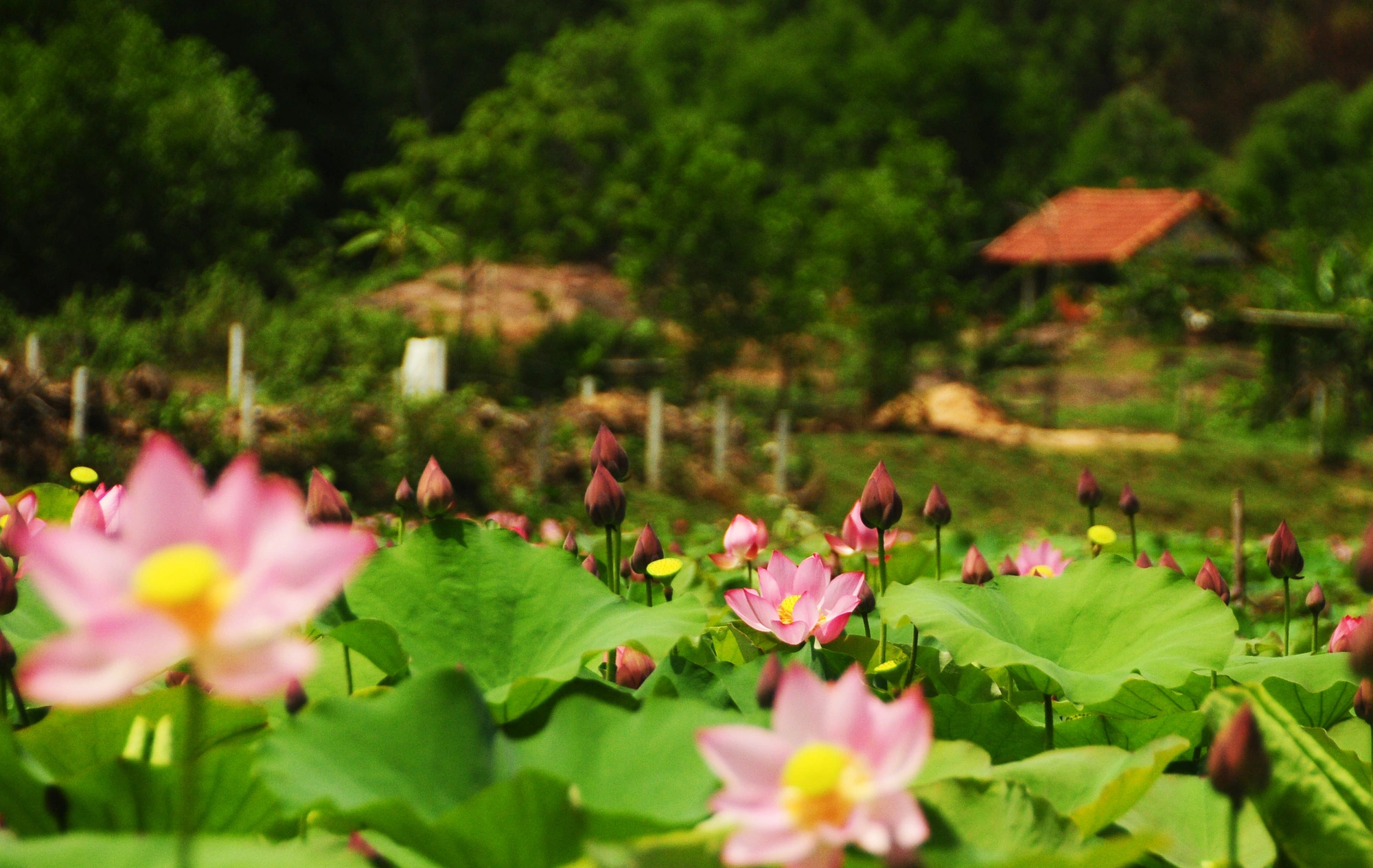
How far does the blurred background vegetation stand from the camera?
12148 millimetres

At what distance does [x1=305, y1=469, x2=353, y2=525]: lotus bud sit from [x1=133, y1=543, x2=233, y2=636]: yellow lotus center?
2.19ft

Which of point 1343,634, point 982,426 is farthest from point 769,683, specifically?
point 982,426

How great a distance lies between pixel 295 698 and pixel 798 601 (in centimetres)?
52

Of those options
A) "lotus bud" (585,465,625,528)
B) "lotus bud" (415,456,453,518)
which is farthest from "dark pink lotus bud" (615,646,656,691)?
"lotus bud" (415,456,453,518)

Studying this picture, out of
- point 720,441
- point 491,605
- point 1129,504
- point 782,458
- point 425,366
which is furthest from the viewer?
point 425,366

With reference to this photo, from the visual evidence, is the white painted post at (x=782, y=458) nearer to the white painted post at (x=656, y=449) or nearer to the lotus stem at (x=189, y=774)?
the white painted post at (x=656, y=449)

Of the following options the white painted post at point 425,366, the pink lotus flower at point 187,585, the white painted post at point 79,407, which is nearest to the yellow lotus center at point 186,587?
the pink lotus flower at point 187,585

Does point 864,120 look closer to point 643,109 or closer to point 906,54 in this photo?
point 906,54

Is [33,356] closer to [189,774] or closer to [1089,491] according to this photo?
[1089,491]

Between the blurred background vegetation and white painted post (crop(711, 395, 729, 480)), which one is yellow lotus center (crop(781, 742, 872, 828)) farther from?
white painted post (crop(711, 395, 729, 480))

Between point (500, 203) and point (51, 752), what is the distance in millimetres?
18032

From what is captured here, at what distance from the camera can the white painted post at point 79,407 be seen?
8633mm

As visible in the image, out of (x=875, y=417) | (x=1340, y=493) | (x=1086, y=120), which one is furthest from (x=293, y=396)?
(x=1086, y=120)

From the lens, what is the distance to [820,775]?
0.60 meters
